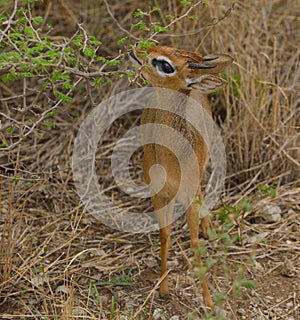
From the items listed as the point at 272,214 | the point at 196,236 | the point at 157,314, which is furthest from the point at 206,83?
the point at 272,214

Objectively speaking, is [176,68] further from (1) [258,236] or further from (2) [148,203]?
(2) [148,203]

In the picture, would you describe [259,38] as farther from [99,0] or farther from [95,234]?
[95,234]

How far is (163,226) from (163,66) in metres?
0.95

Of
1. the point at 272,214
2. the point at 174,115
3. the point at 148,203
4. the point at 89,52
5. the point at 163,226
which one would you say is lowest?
the point at 148,203

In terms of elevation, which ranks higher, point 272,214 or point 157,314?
point 157,314

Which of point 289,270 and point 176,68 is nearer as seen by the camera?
point 176,68

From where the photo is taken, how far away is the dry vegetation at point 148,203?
3.70 meters

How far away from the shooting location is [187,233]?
437 cm

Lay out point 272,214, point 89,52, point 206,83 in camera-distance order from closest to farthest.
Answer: point 89,52, point 206,83, point 272,214

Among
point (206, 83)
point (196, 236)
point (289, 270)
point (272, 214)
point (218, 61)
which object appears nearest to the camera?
point (206, 83)

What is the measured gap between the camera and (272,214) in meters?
4.48

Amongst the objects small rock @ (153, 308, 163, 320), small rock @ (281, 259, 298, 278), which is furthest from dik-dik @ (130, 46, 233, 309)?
small rock @ (281, 259, 298, 278)

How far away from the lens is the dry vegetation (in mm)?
3701

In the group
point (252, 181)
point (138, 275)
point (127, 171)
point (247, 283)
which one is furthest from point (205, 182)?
point (247, 283)
